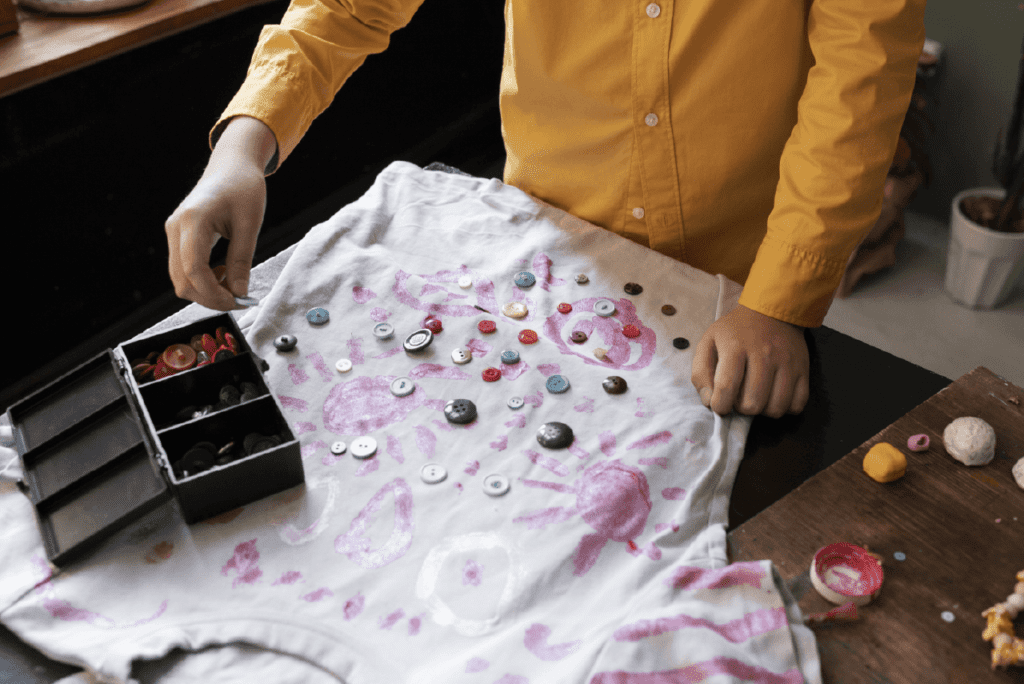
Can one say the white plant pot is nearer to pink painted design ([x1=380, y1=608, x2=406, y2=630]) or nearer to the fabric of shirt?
the fabric of shirt

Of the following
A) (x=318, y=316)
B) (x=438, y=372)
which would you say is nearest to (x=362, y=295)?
(x=318, y=316)

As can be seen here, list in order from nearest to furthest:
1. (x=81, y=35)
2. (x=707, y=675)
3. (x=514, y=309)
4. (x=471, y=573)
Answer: (x=707, y=675) < (x=471, y=573) < (x=514, y=309) < (x=81, y=35)

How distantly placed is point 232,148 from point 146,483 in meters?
0.46

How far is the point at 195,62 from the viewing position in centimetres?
209

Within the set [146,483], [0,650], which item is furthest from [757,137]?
[0,650]

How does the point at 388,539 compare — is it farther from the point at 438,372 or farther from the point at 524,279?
the point at 524,279

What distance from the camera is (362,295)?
1.08 m

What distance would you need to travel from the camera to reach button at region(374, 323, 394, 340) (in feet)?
3.32

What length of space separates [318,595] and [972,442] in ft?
2.31

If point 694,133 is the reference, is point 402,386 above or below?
below

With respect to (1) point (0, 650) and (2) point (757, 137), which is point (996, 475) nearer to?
(2) point (757, 137)

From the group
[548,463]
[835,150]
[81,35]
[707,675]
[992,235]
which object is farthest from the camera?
[992,235]

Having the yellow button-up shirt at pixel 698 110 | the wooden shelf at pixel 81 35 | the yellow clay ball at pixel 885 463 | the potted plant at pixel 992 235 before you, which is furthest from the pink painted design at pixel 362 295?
the potted plant at pixel 992 235

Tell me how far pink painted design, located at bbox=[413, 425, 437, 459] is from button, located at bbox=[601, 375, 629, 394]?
→ 219mm
